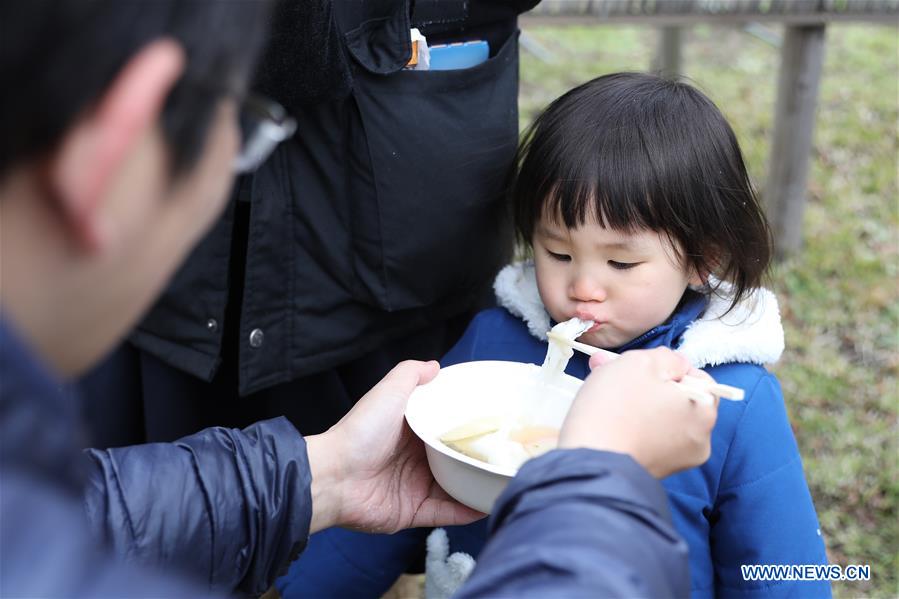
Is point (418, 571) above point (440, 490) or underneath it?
underneath

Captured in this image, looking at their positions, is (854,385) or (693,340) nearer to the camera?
(693,340)

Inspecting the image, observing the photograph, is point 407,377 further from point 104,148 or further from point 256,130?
point 104,148

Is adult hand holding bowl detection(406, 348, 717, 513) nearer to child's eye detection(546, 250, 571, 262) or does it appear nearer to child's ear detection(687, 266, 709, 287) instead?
child's eye detection(546, 250, 571, 262)

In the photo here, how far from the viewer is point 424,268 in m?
2.03

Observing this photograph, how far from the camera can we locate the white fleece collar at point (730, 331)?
Result: 1757 millimetres

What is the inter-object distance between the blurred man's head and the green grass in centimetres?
162

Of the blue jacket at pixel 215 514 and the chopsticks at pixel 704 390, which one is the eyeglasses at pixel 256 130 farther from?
the chopsticks at pixel 704 390

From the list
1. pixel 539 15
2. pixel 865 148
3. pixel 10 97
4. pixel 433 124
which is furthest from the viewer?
pixel 865 148

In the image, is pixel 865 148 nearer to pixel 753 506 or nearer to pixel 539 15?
pixel 539 15

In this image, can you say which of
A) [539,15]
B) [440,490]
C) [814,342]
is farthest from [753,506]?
[539,15]

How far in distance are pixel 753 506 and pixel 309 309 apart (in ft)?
3.06

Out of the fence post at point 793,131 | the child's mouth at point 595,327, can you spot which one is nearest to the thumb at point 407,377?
the child's mouth at point 595,327

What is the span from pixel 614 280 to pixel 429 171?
425mm

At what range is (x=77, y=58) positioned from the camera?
80cm
